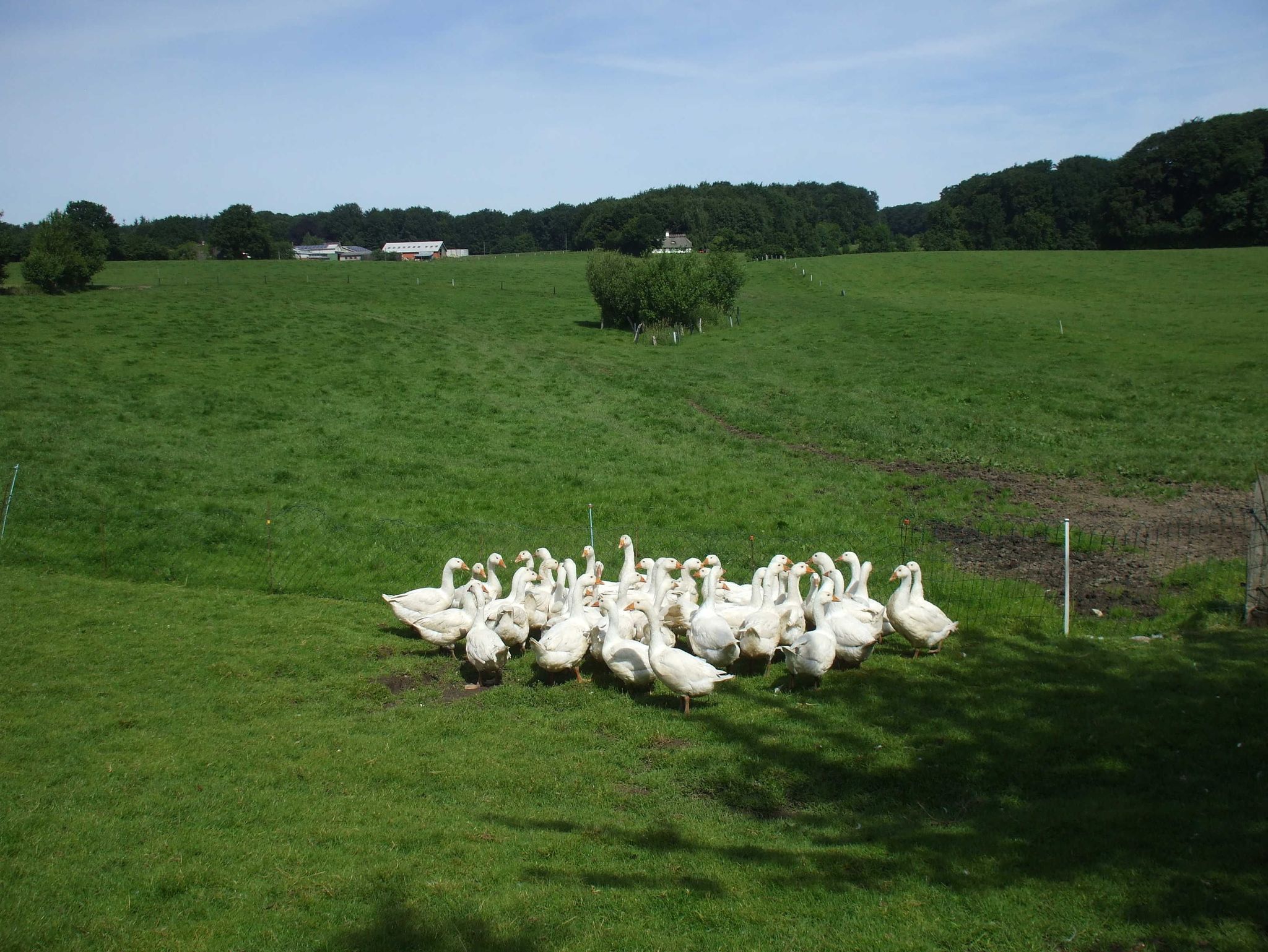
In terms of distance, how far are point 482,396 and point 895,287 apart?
155 feet

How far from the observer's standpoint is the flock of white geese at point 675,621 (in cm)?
1173

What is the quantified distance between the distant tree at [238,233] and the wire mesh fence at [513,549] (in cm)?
8784

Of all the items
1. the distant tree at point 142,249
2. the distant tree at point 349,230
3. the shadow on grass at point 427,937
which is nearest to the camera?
the shadow on grass at point 427,937

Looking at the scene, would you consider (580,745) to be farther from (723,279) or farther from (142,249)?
(142,249)

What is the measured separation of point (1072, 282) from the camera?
68.4 m

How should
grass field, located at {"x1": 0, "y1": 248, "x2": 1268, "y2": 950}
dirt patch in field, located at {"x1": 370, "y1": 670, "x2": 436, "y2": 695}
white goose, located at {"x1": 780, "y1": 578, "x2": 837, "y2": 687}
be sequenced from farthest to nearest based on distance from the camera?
dirt patch in field, located at {"x1": 370, "y1": 670, "x2": 436, "y2": 695} < white goose, located at {"x1": 780, "y1": 578, "x2": 837, "y2": 687} < grass field, located at {"x1": 0, "y1": 248, "x2": 1268, "y2": 950}

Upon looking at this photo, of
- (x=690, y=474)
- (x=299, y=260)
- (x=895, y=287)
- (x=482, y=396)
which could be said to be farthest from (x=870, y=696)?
(x=299, y=260)

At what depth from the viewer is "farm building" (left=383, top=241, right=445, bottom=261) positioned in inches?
5675

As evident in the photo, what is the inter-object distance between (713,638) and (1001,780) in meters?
4.20

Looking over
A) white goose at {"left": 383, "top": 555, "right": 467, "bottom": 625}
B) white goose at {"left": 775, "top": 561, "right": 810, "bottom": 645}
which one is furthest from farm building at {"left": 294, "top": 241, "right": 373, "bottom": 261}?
white goose at {"left": 775, "top": 561, "right": 810, "bottom": 645}

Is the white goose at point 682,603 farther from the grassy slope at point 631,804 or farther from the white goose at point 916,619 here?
the white goose at point 916,619

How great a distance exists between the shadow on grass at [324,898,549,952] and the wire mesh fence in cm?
1055

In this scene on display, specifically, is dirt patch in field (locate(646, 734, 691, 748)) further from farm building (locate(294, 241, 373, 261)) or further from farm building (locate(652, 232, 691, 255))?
farm building (locate(294, 241, 373, 261))

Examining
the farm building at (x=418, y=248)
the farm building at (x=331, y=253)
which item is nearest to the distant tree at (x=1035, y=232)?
the farm building at (x=418, y=248)
